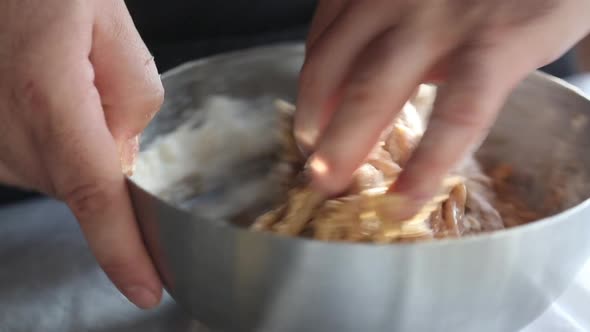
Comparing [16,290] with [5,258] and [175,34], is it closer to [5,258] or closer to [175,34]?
[5,258]

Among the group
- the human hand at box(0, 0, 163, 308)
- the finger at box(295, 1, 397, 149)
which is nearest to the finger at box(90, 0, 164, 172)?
the human hand at box(0, 0, 163, 308)

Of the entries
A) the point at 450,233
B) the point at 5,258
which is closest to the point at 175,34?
the point at 5,258

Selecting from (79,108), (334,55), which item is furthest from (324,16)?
(79,108)

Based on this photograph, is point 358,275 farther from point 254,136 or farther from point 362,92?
point 254,136

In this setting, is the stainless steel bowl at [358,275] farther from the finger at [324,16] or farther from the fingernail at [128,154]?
the finger at [324,16]

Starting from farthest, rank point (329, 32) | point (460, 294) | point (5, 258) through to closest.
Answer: point (5, 258), point (329, 32), point (460, 294)
